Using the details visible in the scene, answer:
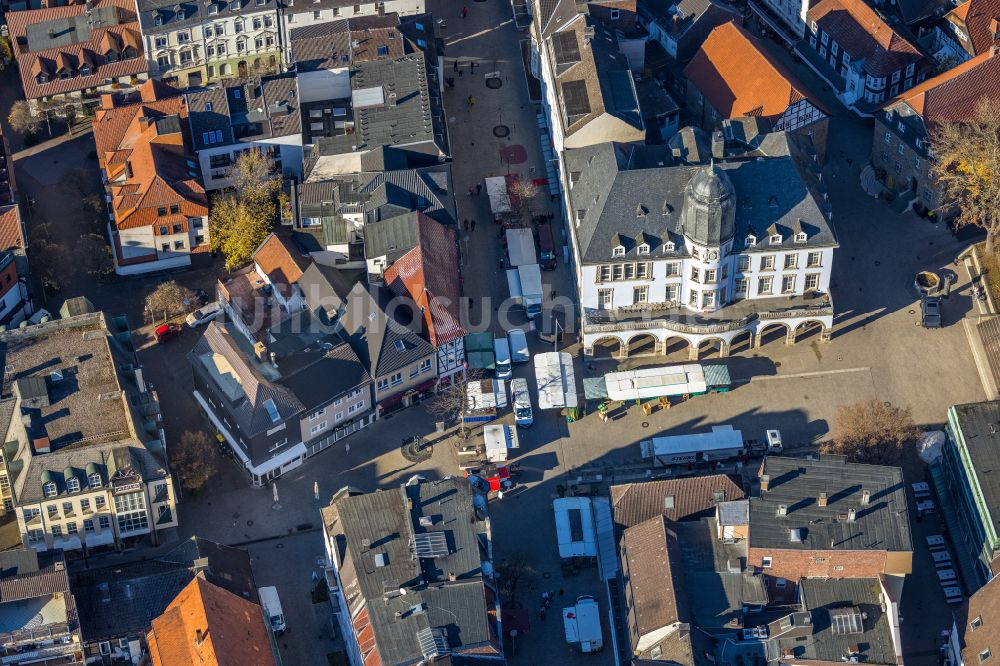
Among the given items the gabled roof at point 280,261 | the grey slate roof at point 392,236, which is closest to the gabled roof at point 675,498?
the grey slate roof at point 392,236

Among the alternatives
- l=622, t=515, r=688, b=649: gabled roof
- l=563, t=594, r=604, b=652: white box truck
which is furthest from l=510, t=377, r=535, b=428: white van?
l=563, t=594, r=604, b=652: white box truck

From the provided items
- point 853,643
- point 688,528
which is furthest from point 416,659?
point 853,643

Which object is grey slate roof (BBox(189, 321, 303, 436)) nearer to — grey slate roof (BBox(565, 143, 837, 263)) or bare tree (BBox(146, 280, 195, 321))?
bare tree (BBox(146, 280, 195, 321))

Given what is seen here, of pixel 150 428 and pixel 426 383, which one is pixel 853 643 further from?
pixel 150 428

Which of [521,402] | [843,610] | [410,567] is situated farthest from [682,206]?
[410,567]

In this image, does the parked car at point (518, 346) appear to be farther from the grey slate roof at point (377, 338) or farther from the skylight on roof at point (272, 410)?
the skylight on roof at point (272, 410)
